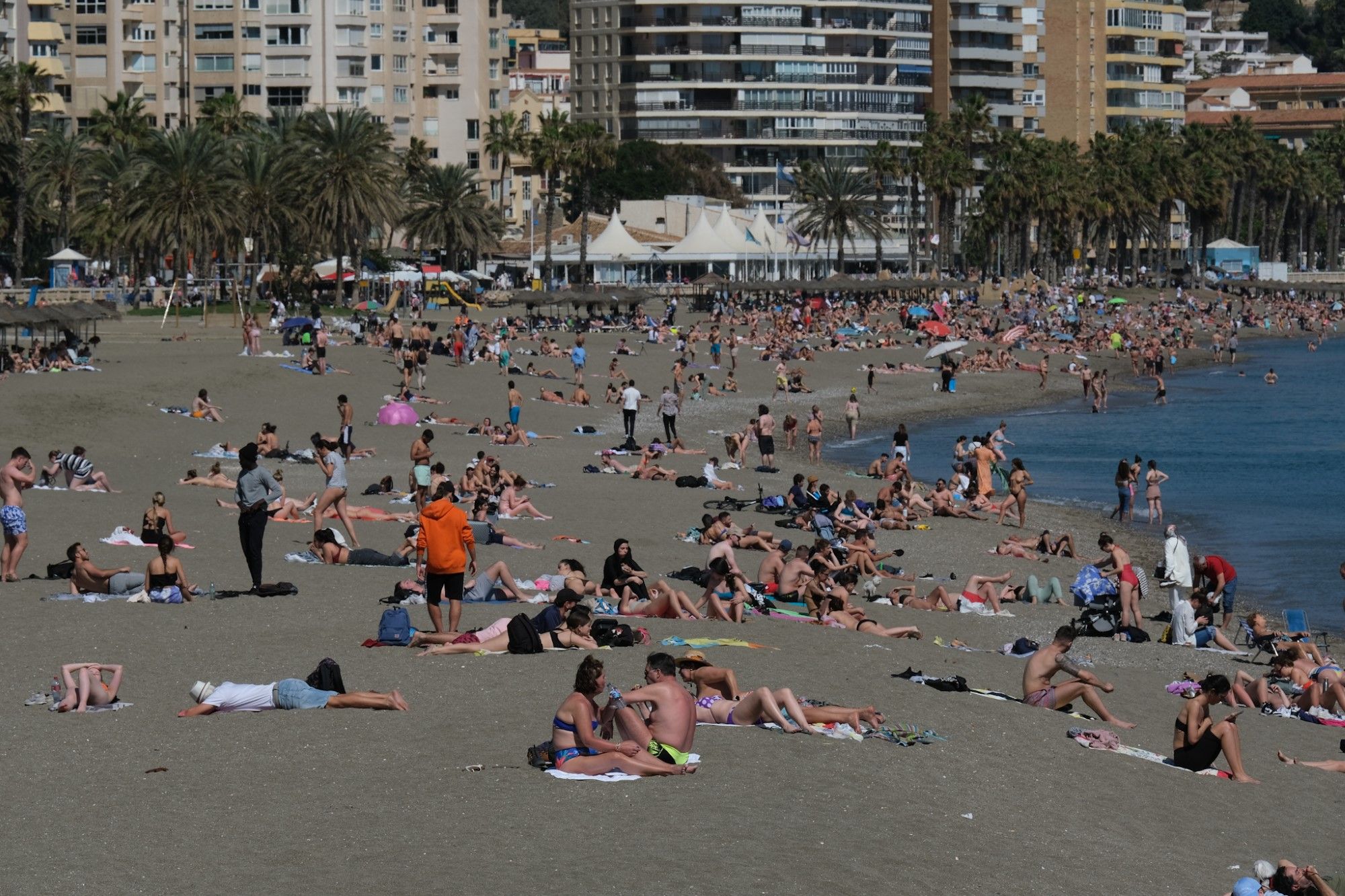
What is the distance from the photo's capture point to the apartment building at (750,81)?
124 metres

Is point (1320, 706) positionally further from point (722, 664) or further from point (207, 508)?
point (207, 508)

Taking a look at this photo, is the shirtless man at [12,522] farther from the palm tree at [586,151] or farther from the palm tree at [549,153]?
the palm tree at [549,153]

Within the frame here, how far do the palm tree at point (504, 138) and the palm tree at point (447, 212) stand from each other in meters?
6.40

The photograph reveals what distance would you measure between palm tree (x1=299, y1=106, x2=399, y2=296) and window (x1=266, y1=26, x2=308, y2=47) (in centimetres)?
3605

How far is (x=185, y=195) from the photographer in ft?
180

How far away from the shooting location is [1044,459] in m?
40.7

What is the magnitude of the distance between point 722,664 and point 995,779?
331 cm

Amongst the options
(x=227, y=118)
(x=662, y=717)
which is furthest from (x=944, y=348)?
(x=662, y=717)

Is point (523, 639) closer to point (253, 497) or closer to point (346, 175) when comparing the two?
point (253, 497)

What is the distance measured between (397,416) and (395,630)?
21.4 metres

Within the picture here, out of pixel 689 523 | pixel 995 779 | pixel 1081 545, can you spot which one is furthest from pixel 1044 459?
pixel 995 779

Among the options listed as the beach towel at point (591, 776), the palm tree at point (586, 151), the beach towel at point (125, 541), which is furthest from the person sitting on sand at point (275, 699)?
the palm tree at point (586, 151)

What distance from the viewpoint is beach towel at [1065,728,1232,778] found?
13.7 m

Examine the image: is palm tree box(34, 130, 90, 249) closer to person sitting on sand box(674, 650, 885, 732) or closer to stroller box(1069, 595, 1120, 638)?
stroller box(1069, 595, 1120, 638)
